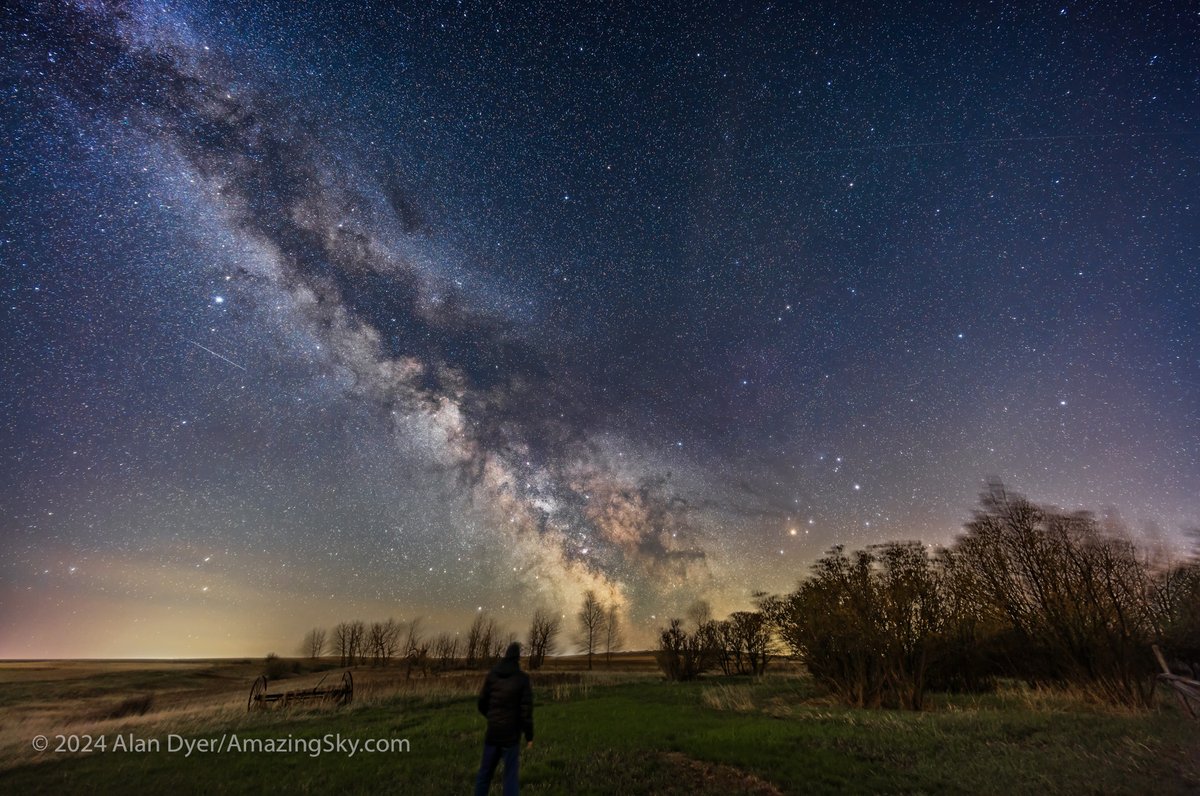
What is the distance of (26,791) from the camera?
11.1m

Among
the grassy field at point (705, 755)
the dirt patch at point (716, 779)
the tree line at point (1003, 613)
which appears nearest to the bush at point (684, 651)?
the tree line at point (1003, 613)

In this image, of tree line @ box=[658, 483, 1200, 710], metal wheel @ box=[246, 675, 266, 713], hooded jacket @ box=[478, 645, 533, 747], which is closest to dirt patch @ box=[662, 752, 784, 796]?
hooded jacket @ box=[478, 645, 533, 747]

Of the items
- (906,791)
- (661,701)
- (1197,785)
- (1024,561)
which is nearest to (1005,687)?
(1024,561)

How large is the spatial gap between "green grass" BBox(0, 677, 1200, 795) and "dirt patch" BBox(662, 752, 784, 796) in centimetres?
5

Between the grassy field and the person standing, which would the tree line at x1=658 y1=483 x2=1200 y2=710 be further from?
the person standing

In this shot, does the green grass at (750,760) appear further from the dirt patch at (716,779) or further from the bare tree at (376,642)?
the bare tree at (376,642)

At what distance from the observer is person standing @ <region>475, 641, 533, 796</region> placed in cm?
817

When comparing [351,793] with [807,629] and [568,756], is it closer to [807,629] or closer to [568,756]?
[568,756]

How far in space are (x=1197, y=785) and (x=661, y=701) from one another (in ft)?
76.4

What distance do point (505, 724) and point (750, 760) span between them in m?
7.43

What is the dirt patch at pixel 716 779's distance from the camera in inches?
395

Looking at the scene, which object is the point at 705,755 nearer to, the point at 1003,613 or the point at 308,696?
the point at 1003,613

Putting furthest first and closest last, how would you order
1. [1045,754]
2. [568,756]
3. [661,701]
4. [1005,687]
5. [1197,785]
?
1. [661,701]
2. [1005,687]
3. [568,756]
4. [1045,754]
5. [1197,785]

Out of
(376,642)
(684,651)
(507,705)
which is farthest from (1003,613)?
(376,642)
